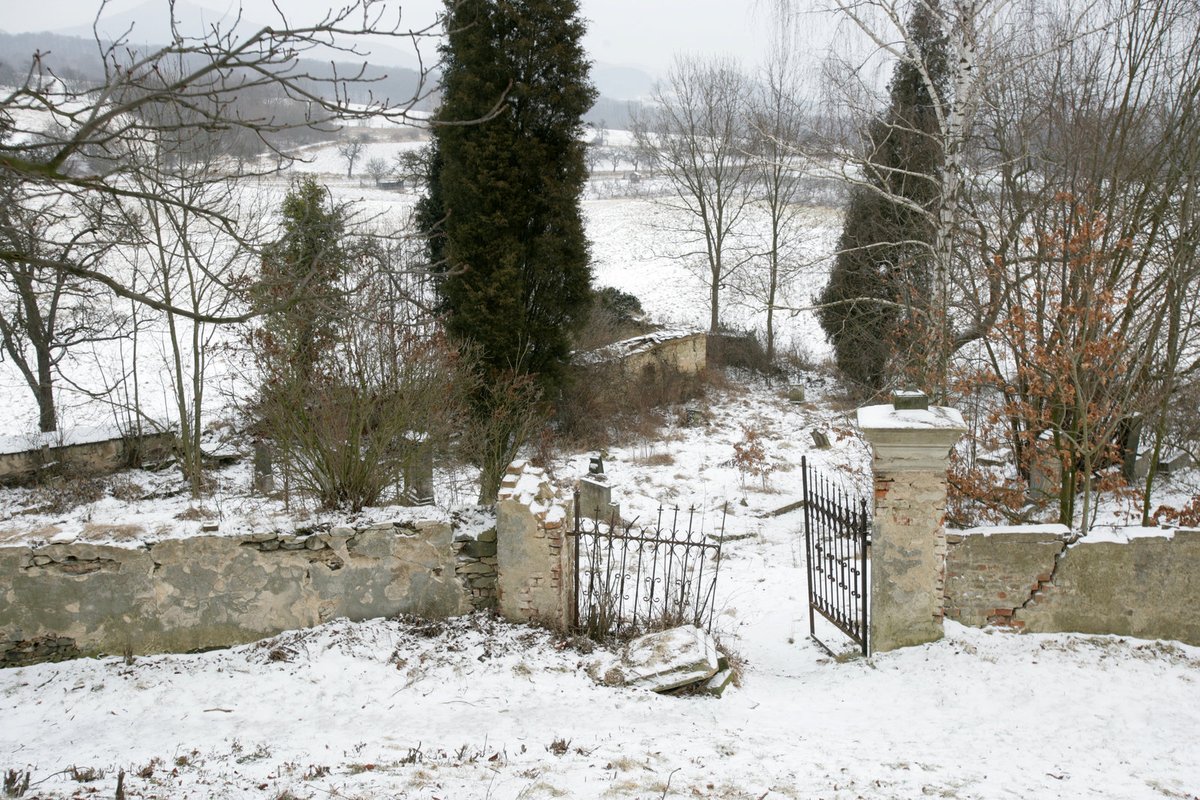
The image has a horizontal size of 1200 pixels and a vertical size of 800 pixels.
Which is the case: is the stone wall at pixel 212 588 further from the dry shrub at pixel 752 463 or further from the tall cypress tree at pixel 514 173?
the dry shrub at pixel 752 463

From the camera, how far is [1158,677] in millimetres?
6082

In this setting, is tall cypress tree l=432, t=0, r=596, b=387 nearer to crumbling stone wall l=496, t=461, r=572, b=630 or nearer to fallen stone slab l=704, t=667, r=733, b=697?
crumbling stone wall l=496, t=461, r=572, b=630

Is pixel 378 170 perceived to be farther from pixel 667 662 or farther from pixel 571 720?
pixel 571 720

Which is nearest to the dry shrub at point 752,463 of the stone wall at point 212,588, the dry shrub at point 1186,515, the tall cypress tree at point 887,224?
the tall cypress tree at point 887,224

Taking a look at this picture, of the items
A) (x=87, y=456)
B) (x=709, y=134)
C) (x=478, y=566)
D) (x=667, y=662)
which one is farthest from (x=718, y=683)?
(x=709, y=134)

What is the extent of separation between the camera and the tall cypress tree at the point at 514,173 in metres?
15.3

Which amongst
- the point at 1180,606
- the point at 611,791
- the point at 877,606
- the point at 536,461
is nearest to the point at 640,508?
the point at 536,461

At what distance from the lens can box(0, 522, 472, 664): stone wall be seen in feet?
20.8

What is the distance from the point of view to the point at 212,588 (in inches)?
258

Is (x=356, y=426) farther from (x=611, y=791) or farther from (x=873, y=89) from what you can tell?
(x=873, y=89)

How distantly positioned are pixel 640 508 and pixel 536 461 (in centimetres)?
266

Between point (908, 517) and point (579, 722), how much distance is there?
9.73ft

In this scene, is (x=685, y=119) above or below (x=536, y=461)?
above

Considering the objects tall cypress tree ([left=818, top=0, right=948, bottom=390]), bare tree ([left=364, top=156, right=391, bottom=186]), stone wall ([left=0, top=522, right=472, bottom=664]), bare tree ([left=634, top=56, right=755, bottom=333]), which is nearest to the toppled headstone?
stone wall ([left=0, top=522, right=472, bottom=664])
